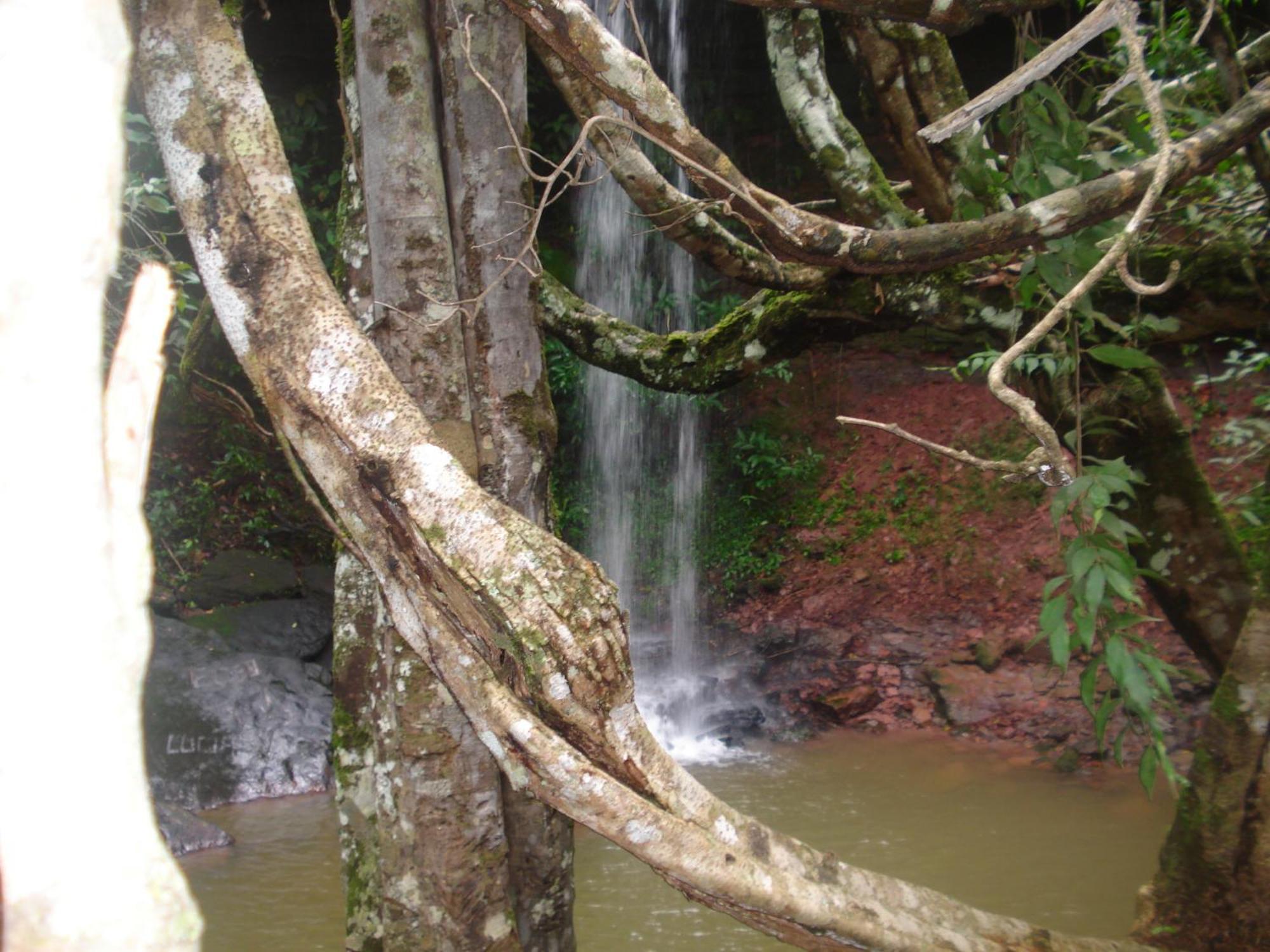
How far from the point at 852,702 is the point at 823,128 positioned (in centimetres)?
423

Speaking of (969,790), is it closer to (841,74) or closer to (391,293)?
(391,293)

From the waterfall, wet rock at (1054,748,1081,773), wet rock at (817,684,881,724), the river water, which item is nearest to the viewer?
the river water

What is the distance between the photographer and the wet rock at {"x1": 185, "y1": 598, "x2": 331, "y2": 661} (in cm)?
721

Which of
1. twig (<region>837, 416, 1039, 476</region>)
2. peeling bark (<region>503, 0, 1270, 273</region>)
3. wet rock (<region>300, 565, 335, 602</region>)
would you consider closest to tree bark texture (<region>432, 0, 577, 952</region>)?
peeling bark (<region>503, 0, 1270, 273</region>)

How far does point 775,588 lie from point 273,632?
385 cm

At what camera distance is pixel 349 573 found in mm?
2959

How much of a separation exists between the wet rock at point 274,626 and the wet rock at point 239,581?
0.14 metres

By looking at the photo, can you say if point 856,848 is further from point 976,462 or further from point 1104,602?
point 976,462

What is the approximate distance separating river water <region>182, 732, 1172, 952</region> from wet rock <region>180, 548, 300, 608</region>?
2302 millimetres

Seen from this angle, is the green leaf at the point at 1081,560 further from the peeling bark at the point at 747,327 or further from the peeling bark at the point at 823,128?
the peeling bark at the point at 823,128

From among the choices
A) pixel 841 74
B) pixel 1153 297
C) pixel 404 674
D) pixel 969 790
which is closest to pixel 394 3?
pixel 404 674

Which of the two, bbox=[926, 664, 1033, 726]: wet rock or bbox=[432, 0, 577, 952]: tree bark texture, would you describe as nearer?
bbox=[432, 0, 577, 952]: tree bark texture

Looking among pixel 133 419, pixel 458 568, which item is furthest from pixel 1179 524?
pixel 133 419

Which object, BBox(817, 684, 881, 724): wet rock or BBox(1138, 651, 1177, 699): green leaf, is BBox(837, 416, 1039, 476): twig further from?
BBox(817, 684, 881, 724): wet rock
